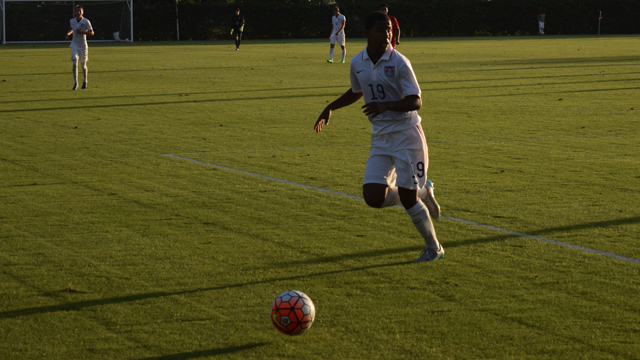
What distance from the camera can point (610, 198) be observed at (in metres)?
8.34

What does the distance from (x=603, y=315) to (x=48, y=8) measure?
164 ft

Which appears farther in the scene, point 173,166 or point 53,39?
point 53,39

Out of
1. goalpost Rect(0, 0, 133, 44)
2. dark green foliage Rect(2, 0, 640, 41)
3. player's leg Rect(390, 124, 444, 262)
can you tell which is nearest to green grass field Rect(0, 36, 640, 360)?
player's leg Rect(390, 124, 444, 262)

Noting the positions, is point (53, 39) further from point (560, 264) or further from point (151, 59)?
point (560, 264)

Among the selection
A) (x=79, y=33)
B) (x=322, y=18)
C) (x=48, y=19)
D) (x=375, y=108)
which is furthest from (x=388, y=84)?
(x=322, y=18)

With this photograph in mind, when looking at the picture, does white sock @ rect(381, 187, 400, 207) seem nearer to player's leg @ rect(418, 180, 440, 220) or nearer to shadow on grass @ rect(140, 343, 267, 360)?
player's leg @ rect(418, 180, 440, 220)

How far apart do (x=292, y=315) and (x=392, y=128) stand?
1.93 meters

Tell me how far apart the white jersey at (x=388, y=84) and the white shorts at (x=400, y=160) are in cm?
7

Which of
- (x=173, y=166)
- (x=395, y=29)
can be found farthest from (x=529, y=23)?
(x=173, y=166)

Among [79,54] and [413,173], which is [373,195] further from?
[79,54]

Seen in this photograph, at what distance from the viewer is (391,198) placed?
6.30 metres

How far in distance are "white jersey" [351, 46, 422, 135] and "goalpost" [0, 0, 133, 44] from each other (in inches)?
1851

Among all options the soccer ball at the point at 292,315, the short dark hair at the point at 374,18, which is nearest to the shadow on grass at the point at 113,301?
the soccer ball at the point at 292,315

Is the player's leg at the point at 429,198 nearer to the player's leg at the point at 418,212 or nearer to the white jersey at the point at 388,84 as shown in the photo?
the player's leg at the point at 418,212
